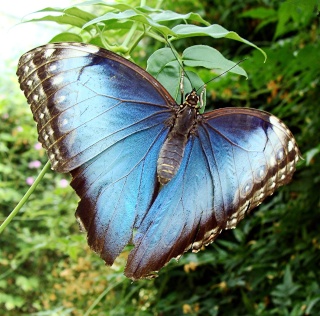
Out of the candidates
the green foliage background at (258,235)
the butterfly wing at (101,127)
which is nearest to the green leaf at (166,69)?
the butterfly wing at (101,127)

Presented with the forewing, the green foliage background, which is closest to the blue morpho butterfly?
the forewing

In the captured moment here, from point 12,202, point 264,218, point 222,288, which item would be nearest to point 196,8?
point 264,218

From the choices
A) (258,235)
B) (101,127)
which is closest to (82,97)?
(101,127)

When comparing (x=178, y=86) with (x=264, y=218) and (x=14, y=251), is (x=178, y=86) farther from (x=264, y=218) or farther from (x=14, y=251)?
(x=14, y=251)

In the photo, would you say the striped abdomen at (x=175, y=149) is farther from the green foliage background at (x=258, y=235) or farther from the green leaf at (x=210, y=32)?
the green foliage background at (x=258, y=235)

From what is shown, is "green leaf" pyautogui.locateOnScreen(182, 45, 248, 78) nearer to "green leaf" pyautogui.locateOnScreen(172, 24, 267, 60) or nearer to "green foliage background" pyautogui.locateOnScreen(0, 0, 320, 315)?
"green leaf" pyautogui.locateOnScreen(172, 24, 267, 60)

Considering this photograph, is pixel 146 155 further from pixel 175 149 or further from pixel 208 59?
pixel 208 59
